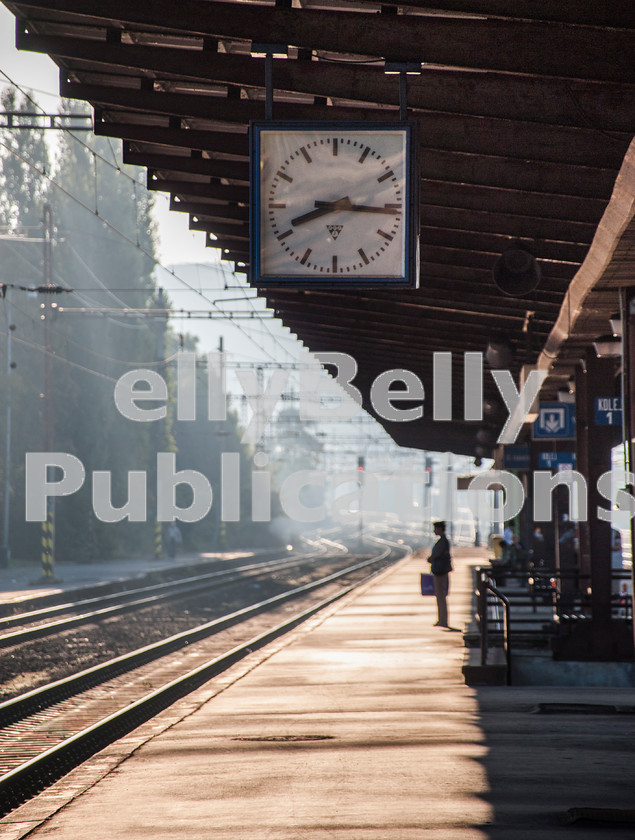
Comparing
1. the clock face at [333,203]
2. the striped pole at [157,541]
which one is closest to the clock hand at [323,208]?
the clock face at [333,203]

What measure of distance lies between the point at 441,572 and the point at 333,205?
12961 millimetres

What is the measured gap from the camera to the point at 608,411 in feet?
44.3

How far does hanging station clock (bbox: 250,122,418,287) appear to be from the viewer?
20.6 feet

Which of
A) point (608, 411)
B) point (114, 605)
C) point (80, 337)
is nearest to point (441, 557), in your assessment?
point (608, 411)

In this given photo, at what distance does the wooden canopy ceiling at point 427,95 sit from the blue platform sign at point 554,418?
11.8 ft

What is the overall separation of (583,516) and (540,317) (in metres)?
2.76

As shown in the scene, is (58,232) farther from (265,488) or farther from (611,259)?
(611,259)

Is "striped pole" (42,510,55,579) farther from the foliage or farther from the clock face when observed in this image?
the clock face

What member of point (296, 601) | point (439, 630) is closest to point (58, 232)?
point (296, 601)

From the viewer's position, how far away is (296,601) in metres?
31.2

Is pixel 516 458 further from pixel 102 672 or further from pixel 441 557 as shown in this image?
pixel 102 672

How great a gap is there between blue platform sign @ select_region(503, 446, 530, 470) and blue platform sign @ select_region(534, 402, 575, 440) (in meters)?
6.61

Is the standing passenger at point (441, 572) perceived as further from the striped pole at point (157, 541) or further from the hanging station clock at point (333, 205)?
the striped pole at point (157, 541)

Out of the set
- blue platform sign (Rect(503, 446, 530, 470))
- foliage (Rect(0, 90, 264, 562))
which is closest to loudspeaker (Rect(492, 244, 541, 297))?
blue platform sign (Rect(503, 446, 530, 470))
